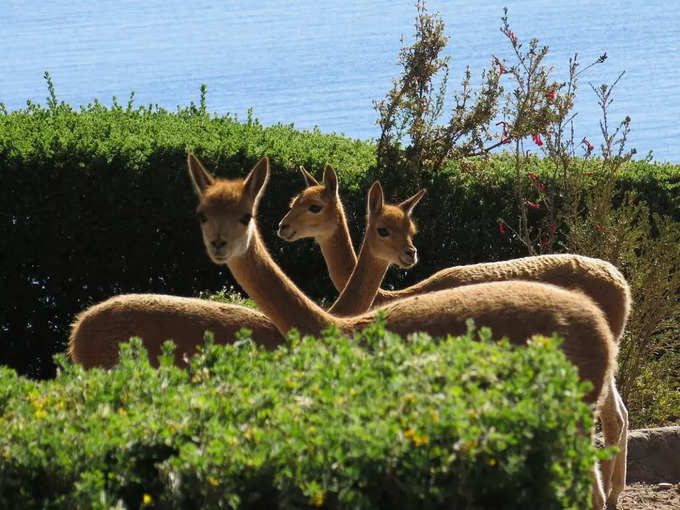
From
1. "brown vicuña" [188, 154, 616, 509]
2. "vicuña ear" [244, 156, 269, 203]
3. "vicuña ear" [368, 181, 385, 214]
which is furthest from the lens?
"vicuña ear" [368, 181, 385, 214]

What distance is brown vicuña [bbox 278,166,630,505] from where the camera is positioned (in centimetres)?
698

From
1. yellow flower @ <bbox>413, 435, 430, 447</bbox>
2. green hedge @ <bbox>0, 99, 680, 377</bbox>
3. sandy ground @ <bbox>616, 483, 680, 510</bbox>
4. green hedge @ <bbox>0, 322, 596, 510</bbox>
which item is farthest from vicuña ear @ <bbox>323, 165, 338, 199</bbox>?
yellow flower @ <bbox>413, 435, 430, 447</bbox>

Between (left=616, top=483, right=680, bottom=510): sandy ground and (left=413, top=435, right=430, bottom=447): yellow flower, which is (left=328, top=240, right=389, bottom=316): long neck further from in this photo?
(left=413, top=435, right=430, bottom=447): yellow flower

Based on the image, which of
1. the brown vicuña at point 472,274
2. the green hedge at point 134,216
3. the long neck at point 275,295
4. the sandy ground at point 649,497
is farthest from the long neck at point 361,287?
the green hedge at point 134,216

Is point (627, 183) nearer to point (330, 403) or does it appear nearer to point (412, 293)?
point (412, 293)

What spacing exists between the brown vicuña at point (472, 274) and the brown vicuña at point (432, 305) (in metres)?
0.53

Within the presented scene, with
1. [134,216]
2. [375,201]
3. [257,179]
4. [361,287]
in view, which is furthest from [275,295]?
[134,216]

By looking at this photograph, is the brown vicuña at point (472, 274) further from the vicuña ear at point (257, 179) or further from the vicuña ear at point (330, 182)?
the vicuña ear at point (257, 179)

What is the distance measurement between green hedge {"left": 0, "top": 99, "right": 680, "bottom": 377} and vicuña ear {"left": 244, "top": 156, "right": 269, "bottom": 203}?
12.7 ft

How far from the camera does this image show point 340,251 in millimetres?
8812

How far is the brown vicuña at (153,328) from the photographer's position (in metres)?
6.88

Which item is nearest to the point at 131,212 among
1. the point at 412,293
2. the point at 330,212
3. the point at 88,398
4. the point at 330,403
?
the point at 330,212

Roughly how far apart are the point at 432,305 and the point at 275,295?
1.12 metres

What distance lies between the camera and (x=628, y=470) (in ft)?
26.0
